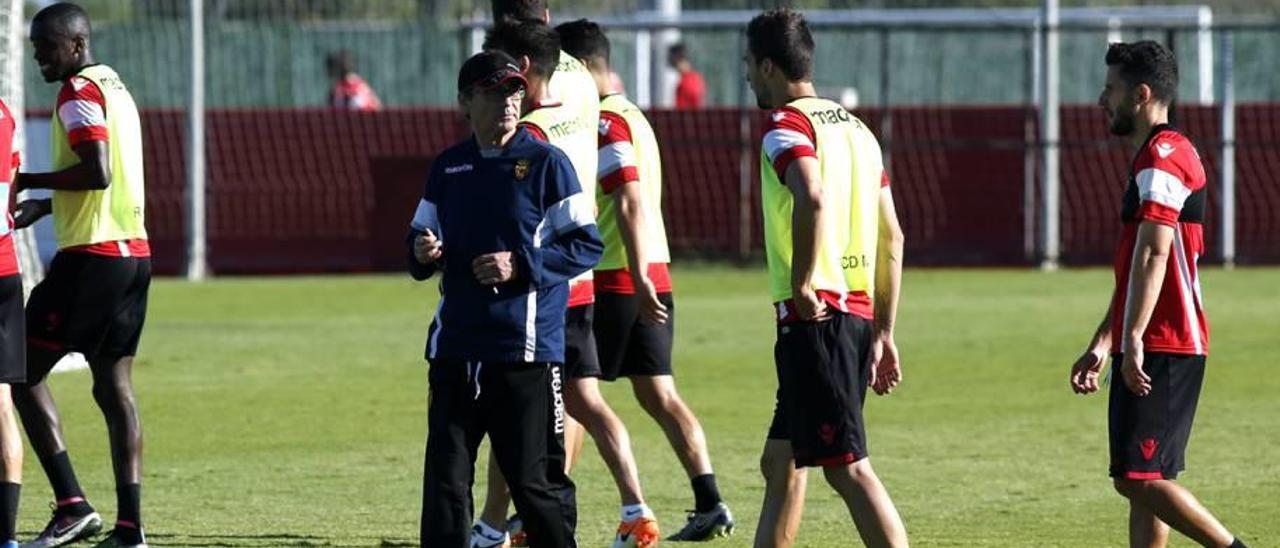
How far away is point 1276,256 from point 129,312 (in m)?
18.8

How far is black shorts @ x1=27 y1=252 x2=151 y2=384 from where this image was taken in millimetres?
9219

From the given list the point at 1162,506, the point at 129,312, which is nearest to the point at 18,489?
the point at 129,312

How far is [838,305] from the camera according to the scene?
7.70 metres

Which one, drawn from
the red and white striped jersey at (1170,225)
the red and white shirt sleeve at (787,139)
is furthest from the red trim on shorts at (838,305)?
the red and white striped jersey at (1170,225)

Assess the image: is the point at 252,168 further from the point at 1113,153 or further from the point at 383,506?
the point at 383,506

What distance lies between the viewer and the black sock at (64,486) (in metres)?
9.26

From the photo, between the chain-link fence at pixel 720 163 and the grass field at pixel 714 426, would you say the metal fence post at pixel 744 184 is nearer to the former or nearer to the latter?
the chain-link fence at pixel 720 163

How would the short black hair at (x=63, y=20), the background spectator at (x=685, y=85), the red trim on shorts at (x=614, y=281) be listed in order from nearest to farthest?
1. the short black hair at (x=63, y=20)
2. the red trim on shorts at (x=614, y=281)
3. the background spectator at (x=685, y=85)

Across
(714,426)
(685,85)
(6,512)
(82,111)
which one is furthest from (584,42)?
(685,85)

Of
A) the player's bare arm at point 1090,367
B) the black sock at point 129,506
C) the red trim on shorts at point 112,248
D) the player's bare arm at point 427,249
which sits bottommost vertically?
the black sock at point 129,506

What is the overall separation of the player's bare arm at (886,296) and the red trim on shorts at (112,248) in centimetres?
307

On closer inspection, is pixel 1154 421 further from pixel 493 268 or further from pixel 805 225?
pixel 493 268

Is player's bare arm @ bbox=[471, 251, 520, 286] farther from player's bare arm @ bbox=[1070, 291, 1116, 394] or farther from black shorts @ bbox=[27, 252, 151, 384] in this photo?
black shorts @ bbox=[27, 252, 151, 384]

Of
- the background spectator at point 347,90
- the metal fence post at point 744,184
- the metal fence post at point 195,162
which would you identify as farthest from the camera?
the background spectator at point 347,90
